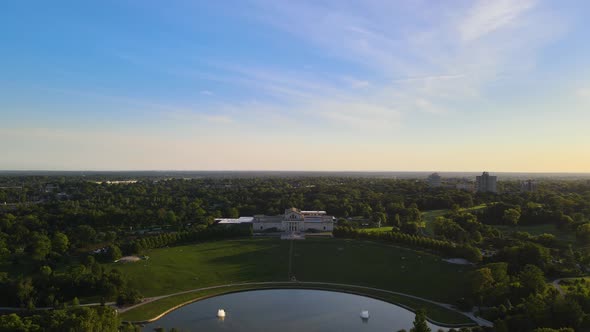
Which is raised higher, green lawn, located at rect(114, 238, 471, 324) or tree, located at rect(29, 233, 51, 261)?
tree, located at rect(29, 233, 51, 261)

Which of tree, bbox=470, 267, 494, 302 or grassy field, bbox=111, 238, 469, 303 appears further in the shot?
grassy field, bbox=111, 238, 469, 303

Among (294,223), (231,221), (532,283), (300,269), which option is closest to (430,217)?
(294,223)

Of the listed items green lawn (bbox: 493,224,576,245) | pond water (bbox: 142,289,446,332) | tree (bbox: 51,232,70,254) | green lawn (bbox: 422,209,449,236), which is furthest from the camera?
green lawn (bbox: 422,209,449,236)

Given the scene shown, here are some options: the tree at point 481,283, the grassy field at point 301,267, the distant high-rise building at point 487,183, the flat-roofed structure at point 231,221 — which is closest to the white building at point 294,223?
the flat-roofed structure at point 231,221

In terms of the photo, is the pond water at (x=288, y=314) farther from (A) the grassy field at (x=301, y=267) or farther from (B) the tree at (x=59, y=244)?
(B) the tree at (x=59, y=244)

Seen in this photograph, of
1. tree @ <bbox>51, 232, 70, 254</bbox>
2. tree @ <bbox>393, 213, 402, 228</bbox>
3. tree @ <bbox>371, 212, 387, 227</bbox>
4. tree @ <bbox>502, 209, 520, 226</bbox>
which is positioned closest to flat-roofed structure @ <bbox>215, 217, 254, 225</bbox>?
tree @ <bbox>371, 212, 387, 227</bbox>

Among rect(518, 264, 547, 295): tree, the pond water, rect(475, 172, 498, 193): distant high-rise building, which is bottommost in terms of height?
the pond water

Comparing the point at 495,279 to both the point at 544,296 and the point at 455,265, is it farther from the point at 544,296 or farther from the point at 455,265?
the point at 455,265

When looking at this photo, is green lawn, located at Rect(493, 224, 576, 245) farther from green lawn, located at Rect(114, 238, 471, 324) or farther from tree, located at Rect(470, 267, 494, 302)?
tree, located at Rect(470, 267, 494, 302)

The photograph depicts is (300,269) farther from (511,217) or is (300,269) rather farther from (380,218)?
(511,217)
